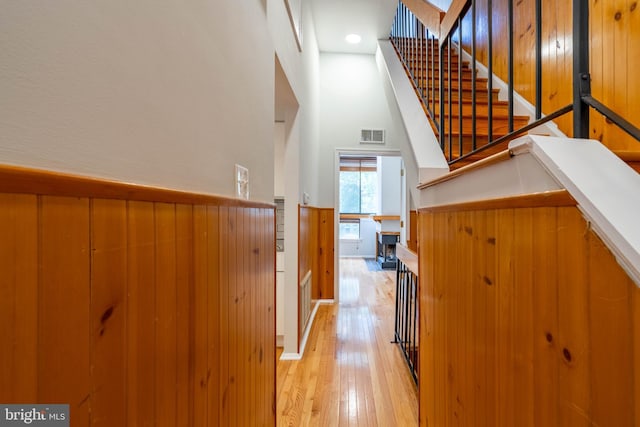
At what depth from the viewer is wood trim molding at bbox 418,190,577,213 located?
56 centimetres

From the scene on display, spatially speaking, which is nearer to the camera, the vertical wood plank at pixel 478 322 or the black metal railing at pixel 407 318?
the vertical wood plank at pixel 478 322

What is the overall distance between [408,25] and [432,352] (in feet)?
9.70

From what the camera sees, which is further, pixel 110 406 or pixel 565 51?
pixel 565 51

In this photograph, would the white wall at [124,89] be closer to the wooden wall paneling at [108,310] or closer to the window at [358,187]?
the wooden wall paneling at [108,310]

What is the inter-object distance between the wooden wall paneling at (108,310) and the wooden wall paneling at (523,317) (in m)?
0.83

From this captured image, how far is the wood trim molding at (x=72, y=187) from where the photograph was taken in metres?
0.33

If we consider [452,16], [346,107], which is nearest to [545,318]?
[452,16]

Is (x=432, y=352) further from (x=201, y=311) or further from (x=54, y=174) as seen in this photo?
(x=54, y=174)

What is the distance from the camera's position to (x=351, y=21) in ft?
11.0

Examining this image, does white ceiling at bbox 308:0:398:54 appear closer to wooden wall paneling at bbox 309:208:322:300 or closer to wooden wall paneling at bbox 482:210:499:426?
wooden wall paneling at bbox 309:208:322:300

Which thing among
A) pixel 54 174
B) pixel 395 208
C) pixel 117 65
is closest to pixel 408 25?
pixel 117 65

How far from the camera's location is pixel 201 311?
757 mm

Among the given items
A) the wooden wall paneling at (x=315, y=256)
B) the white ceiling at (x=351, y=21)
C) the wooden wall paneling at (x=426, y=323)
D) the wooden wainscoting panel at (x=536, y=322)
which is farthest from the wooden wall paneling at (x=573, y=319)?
the white ceiling at (x=351, y=21)

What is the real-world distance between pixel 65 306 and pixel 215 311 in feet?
1.52
